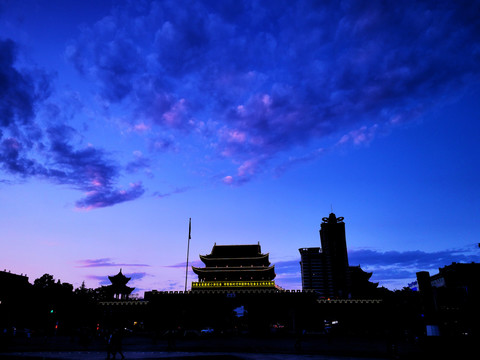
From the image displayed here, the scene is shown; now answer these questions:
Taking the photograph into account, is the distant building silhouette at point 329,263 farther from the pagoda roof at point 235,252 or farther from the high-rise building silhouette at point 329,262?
the pagoda roof at point 235,252

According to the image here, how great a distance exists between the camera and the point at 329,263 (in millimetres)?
127625

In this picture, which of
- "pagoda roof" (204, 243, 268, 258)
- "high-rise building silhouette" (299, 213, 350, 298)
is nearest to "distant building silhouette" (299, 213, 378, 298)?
"high-rise building silhouette" (299, 213, 350, 298)

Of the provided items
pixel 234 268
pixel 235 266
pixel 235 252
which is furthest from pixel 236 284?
pixel 235 252

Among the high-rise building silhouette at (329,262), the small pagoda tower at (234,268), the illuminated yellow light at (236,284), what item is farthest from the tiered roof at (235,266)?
the high-rise building silhouette at (329,262)

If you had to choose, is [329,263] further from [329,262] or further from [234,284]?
[234,284]

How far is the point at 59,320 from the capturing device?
5419 centimetres

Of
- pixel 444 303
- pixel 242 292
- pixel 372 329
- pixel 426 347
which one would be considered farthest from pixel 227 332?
pixel 444 303

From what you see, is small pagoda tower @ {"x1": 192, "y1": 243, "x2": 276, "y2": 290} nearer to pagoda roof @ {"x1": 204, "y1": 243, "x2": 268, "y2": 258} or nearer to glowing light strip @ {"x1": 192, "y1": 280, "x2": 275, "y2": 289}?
pagoda roof @ {"x1": 204, "y1": 243, "x2": 268, "y2": 258}

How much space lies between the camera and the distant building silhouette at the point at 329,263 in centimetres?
12356

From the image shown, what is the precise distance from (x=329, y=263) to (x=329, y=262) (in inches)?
16.3

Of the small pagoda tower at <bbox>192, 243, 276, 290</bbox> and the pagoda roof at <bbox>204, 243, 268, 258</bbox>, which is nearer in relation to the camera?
the small pagoda tower at <bbox>192, 243, 276, 290</bbox>

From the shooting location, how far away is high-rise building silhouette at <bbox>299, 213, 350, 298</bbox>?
12381cm

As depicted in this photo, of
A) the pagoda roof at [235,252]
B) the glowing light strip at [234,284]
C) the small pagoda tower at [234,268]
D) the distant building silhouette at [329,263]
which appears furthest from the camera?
the distant building silhouette at [329,263]

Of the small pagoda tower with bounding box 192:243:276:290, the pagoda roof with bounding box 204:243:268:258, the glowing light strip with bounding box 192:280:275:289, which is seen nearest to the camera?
the glowing light strip with bounding box 192:280:275:289
